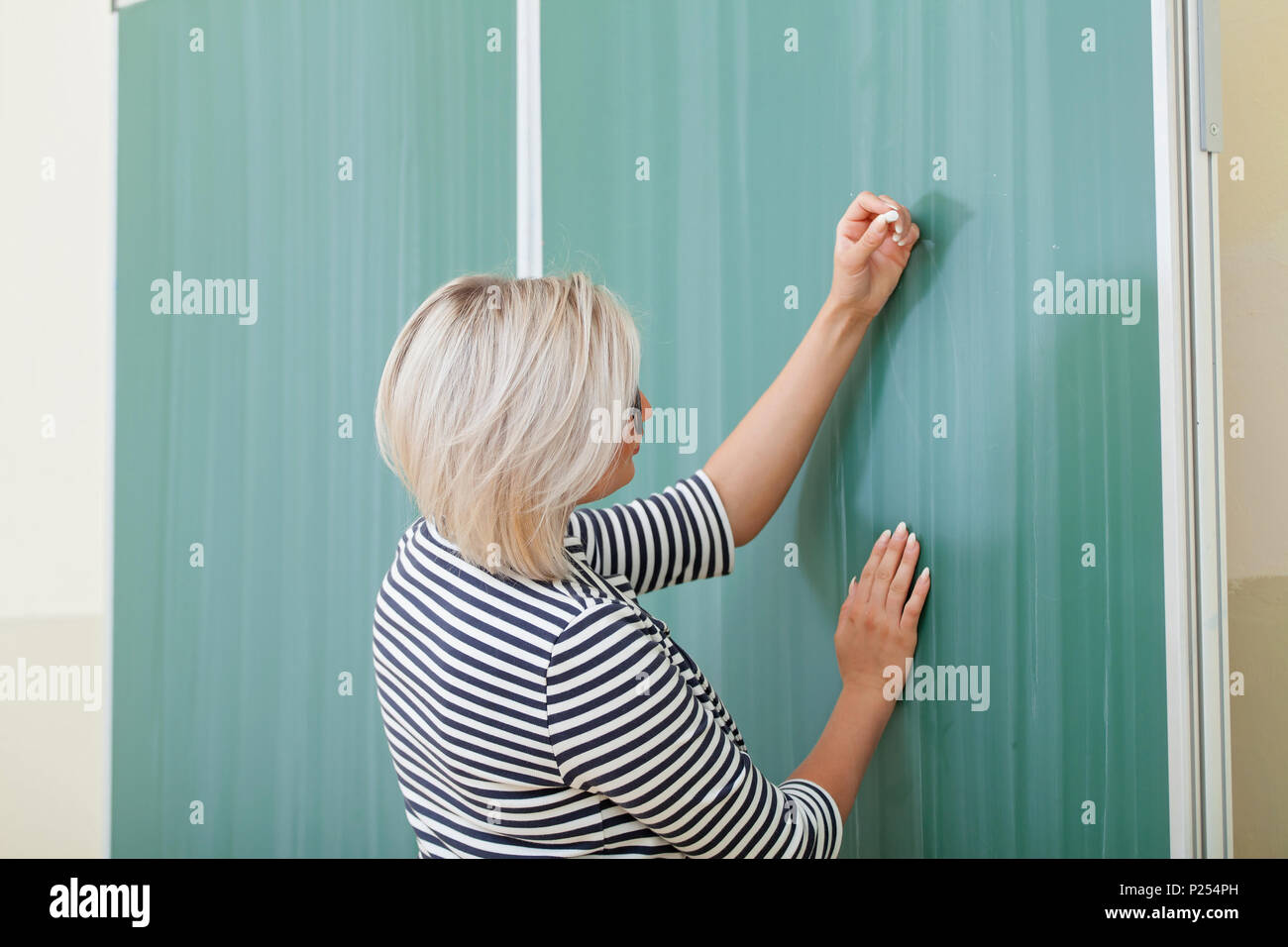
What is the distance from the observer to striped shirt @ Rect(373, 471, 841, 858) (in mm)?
724

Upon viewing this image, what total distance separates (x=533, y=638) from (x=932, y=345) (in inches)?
20.9

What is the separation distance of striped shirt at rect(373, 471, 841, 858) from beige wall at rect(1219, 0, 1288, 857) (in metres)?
0.52

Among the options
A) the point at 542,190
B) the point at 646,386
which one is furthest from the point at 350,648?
the point at 542,190

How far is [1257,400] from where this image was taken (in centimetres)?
102

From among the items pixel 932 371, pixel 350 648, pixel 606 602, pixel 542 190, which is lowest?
pixel 350 648

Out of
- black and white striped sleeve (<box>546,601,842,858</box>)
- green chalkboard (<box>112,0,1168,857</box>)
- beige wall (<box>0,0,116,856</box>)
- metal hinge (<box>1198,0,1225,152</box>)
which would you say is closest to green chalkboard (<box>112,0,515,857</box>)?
green chalkboard (<box>112,0,1168,857</box>)

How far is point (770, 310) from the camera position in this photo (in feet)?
3.63

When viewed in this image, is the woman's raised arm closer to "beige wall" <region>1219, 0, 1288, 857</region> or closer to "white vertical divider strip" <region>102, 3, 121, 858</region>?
"beige wall" <region>1219, 0, 1288, 857</region>

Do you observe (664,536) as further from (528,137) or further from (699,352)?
(528,137)

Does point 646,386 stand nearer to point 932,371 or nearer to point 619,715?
point 932,371

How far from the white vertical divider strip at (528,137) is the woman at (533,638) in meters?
0.43

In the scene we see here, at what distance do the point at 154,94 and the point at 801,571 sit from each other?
119cm

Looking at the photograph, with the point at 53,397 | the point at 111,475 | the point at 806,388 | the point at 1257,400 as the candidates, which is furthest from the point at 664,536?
the point at 53,397

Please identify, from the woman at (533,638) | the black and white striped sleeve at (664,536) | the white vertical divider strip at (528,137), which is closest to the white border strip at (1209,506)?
the woman at (533,638)
